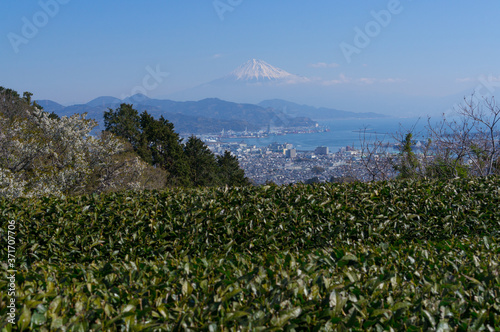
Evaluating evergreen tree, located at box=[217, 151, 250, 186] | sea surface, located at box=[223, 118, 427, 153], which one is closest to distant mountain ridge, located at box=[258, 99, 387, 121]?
sea surface, located at box=[223, 118, 427, 153]

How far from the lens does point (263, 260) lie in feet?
9.30

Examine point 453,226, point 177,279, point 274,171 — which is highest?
point 177,279

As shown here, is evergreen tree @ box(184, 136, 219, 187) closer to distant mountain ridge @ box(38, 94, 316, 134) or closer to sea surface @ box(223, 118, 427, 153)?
sea surface @ box(223, 118, 427, 153)

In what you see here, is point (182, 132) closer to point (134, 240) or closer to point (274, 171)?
point (274, 171)

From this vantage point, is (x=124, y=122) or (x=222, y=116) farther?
(x=222, y=116)

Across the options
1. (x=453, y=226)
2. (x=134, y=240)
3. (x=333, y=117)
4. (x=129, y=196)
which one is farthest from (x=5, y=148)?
(x=333, y=117)

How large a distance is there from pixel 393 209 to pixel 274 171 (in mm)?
31597

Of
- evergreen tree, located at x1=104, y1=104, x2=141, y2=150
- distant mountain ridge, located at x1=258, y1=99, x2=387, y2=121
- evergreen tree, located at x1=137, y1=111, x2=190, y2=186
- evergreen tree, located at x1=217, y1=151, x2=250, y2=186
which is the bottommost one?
evergreen tree, located at x1=217, y1=151, x2=250, y2=186

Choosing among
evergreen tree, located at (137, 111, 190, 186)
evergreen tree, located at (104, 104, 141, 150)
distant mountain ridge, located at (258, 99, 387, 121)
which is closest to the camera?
evergreen tree, located at (137, 111, 190, 186)

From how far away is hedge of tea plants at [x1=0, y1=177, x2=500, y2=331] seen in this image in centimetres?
183

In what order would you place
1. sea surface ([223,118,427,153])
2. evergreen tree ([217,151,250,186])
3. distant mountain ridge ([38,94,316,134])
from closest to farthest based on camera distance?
sea surface ([223,118,427,153]) → evergreen tree ([217,151,250,186]) → distant mountain ridge ([38,94,316,134])

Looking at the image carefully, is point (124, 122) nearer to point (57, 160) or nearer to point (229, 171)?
point (229, 171)

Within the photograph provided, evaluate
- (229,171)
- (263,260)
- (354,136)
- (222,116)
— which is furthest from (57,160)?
(222,116)

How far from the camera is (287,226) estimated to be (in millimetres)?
4164
